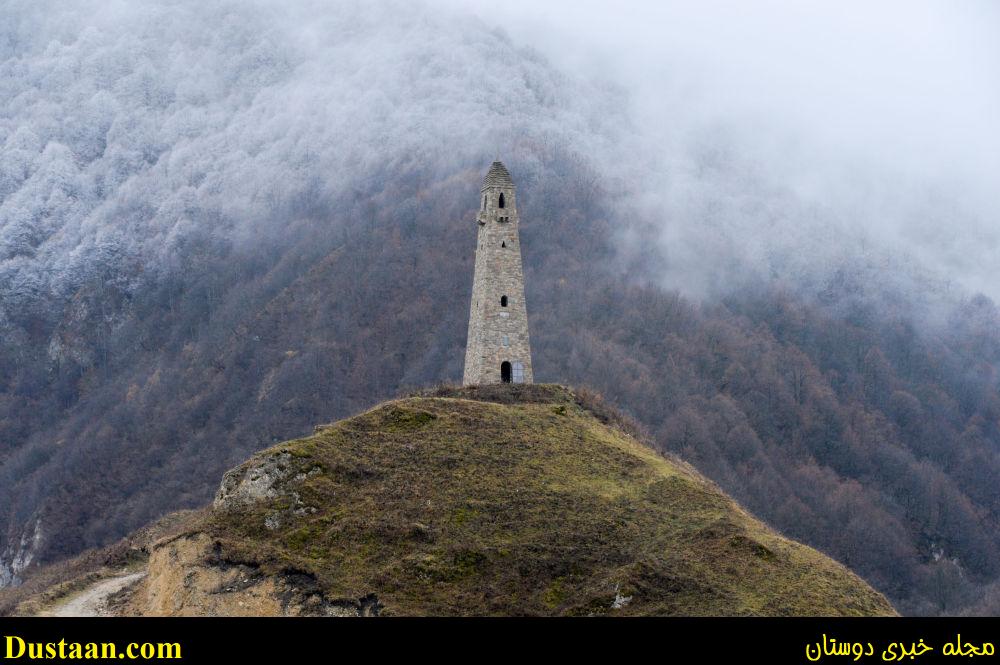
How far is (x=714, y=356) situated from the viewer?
Result: 121625 millimetres

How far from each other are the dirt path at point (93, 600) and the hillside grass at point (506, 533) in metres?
4.39

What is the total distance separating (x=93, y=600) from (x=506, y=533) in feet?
43.2

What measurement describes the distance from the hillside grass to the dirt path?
4.39 metres

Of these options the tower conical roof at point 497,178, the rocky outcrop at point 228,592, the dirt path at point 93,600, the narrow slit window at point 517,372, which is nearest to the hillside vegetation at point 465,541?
the rocky outcrop at point 228,592

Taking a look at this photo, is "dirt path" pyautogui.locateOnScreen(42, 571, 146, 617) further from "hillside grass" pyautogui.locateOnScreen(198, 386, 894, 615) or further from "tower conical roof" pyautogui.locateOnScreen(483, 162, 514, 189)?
"tower conical roof" pyautogui.locateOnScreen(483, 162, 514, 189)

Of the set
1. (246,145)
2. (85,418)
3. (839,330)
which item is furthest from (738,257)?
(85,418)

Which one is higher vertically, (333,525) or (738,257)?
(738,257)

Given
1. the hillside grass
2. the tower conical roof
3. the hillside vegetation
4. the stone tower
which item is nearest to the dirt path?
the hillside vegetation

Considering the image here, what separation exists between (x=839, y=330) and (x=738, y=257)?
19553 mm

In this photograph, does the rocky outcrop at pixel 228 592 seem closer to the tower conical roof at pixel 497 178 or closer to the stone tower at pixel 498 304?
the stone tower at pixel 498 304

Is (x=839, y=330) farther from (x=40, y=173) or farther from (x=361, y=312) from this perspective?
(x=40, y=173)

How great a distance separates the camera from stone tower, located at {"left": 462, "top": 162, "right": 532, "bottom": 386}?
4762 centimetres

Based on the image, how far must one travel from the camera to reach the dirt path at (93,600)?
30.7m

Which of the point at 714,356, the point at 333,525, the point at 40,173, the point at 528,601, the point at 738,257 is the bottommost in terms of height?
the point at 528,601
